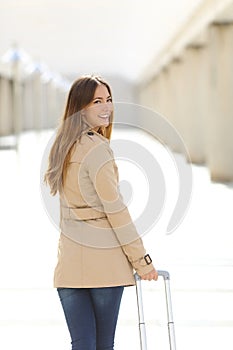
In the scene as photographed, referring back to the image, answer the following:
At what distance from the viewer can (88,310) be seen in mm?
3453

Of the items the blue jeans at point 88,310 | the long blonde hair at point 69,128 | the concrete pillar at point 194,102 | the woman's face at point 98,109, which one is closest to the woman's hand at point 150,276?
the blue jeans at point 88,310

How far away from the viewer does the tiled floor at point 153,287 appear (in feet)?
17.6

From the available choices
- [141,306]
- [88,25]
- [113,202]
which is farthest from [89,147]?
[88,25]

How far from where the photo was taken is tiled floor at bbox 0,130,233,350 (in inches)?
211

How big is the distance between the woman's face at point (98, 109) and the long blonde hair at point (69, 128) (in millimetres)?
17

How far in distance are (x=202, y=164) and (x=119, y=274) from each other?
64.3 ft

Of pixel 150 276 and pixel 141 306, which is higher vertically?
pixel 150 276

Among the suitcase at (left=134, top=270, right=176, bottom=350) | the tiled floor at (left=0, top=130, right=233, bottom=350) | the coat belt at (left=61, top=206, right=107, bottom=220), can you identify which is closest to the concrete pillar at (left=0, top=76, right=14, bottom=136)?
the tiled floor at (left=0, top=130, right=233, bottom=350)

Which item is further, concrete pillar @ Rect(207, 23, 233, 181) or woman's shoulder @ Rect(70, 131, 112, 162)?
concrete pillar @ Rect(207, 23, 233, 181)

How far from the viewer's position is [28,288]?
6727mm

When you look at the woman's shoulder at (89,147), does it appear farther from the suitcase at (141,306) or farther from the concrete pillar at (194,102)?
the concrete pillar at (194,102)

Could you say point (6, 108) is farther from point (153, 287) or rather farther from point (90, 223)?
point (90, 223)

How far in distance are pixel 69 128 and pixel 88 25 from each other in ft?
76.5

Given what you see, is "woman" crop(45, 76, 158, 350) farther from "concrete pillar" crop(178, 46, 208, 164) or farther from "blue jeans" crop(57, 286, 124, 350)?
"concrete pillar" crop(178, 46, 208, 164)
